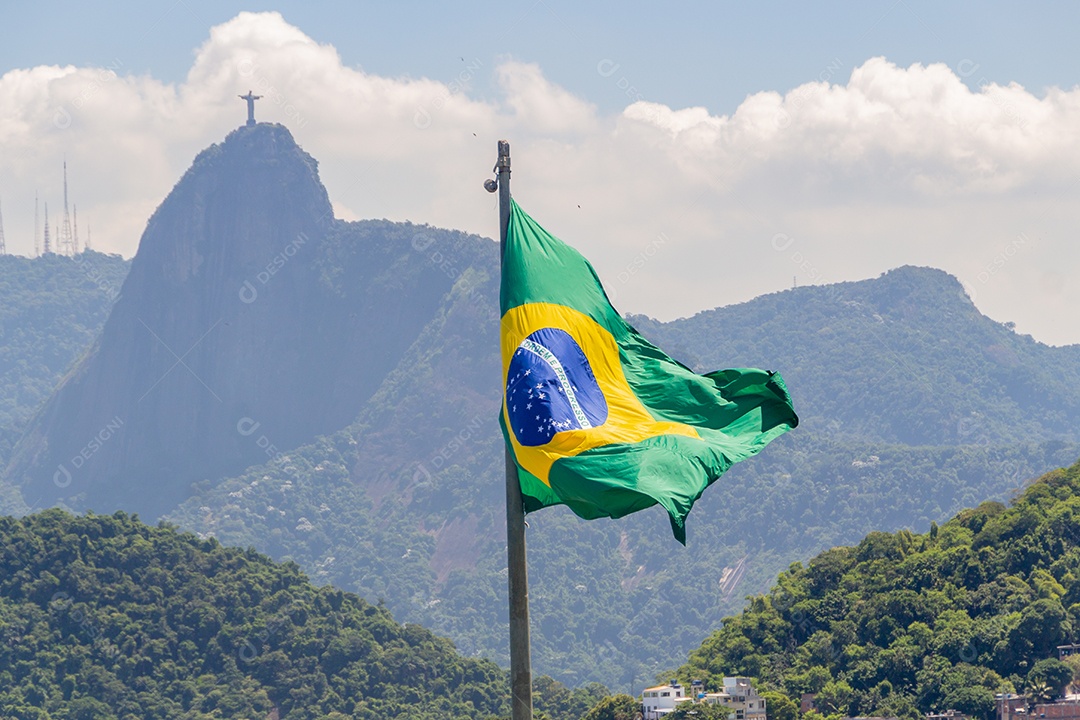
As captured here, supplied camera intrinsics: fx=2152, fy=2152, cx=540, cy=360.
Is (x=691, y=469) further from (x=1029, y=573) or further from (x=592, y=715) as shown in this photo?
(x=1029, y=573)

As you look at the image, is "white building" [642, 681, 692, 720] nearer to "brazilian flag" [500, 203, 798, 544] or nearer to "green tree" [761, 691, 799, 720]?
"green tree" [761, 691, 799, 720]

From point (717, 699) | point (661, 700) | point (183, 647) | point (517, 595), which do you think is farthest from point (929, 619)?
point (517, 595)

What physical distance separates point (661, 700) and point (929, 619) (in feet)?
67.5

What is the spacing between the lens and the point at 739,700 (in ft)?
454

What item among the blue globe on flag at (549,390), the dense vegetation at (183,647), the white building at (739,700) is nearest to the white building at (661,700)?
the white building at (739,700)

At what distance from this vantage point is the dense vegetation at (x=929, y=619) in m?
138

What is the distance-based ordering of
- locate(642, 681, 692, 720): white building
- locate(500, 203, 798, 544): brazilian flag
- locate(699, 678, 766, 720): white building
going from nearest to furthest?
locate(500, 203, 798, 544): brazilian flag, locate(699, 678, 766, 720): white building, locate(642, 681, 692, 720): white building

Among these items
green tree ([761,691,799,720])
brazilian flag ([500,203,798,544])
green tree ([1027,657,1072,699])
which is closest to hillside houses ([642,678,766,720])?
green tree ([761,691,799,720])

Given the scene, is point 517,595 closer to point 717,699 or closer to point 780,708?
point 717,699

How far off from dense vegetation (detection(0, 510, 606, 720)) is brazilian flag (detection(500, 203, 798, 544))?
150 meters

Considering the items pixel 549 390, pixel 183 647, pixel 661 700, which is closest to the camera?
pixel 549 390

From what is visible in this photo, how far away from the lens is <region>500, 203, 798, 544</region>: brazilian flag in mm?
23062

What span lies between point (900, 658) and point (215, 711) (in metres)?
59.4

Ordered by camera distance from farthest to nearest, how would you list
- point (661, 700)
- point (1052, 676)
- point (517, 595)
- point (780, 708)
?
point (661, 700) → point (780, 708) → point (1052, 676) → point (517, 595)
